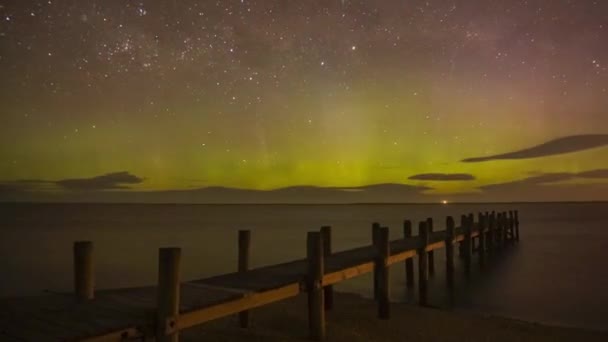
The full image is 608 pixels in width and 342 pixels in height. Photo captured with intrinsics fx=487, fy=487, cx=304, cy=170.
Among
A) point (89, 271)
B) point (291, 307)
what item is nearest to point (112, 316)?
point (89, 271)

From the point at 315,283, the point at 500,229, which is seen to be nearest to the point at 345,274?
the point at 315,283

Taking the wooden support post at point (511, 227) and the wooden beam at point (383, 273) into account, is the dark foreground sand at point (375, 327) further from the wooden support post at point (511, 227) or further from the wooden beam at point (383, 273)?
the wooden support post at point (511, 227)

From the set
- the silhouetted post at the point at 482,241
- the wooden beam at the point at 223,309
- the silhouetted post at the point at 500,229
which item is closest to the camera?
the wooden beam at the point at 223,309

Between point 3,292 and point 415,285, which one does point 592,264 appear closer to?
point 415,285

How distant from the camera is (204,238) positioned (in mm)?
36844

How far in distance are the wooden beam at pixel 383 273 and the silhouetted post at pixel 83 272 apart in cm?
518

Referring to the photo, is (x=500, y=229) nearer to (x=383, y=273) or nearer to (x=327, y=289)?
(x=327, y=289)

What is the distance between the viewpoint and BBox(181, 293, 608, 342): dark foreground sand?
7.50 metres

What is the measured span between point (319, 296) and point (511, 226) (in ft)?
85.2

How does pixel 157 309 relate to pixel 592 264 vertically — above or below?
above

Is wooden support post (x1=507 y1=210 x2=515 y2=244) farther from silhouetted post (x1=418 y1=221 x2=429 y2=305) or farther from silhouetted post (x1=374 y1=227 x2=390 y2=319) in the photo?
silhouetted post (x1=374 y1=227 x2=390 y2=319)

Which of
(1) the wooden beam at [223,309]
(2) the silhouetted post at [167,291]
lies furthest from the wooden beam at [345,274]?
(2) the silhouetted post at [167,291]

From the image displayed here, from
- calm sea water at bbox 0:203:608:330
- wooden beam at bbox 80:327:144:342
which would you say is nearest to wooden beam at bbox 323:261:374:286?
wooden beam at bbox 80:327:144:342

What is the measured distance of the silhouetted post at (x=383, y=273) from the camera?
907cm
